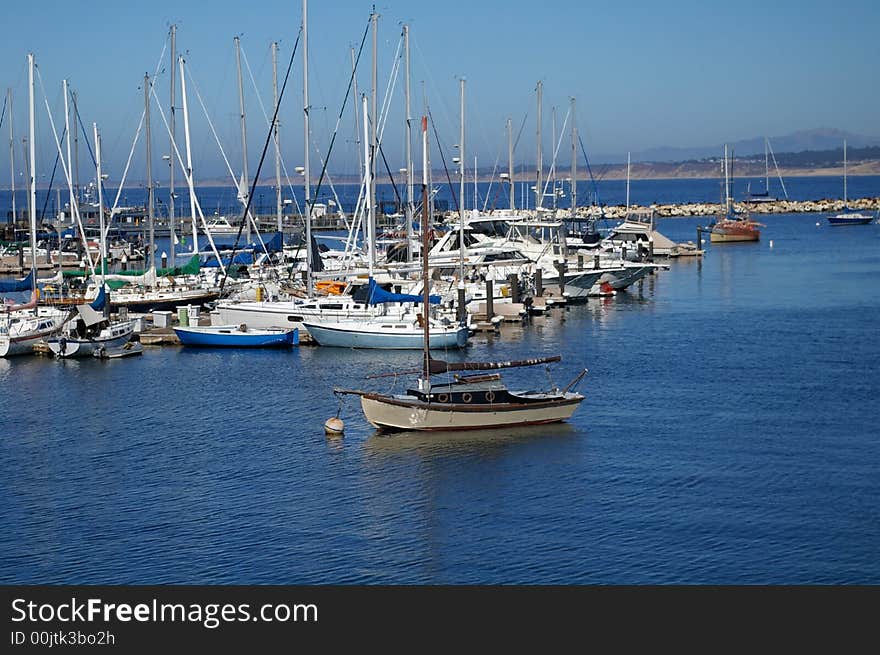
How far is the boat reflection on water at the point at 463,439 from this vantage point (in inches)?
1346

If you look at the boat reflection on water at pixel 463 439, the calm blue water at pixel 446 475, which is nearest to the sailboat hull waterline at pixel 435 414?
the boat reflection on water at pixel 463 439

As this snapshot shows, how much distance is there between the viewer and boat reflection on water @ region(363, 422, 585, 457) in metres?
34.2

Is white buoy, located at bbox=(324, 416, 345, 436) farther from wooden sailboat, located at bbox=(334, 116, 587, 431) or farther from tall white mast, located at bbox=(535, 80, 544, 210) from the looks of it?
tall white mast, located at bbox=(535, 80, 544, 210)

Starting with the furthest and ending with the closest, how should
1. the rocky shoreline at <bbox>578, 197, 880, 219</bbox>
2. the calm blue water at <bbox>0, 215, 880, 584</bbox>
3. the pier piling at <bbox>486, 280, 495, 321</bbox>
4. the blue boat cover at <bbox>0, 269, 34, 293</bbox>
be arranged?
the rocky shoreline at <bbox>578, 197, 880, 219</bbox> → the blue boat cover at <bbox>0, 269, 34, 293</bbox> → the pier piling at <bbox>486, 280, 495, 321</bbox> → the calm blue water at <bbox>0, 215, 880, 584</bbox>

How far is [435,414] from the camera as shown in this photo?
3531cm

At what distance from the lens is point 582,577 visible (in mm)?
24875

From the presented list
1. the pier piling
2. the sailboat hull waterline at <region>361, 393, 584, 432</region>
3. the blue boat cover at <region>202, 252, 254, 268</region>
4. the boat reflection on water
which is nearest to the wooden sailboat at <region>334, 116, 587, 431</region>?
the sailboat hull waterline at <region>361, 393, 584, 432</region>

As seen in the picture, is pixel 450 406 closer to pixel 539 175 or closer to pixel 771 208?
pixel 539 175

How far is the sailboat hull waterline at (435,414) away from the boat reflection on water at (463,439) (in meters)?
0.19

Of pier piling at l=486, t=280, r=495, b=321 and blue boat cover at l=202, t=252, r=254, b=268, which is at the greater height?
blue boat cover at l=202, t=252, r=254, b=268

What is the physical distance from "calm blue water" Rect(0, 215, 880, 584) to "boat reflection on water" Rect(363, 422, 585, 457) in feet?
0.33

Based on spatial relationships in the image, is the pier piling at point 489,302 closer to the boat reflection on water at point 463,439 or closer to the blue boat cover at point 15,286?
the boat reflection on water at point 463,439

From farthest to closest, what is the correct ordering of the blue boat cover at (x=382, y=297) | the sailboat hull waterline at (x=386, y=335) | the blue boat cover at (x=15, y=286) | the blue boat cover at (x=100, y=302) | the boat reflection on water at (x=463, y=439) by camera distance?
the blue boat cover at (x=15, y=286) → the blue boat cover at (x=100, y=302) → the blue boat cover at (x=382, y=297) → the sailboat hull waterline at (x=386, y=335) → the boat reflection on water at (x=463, y=439)
